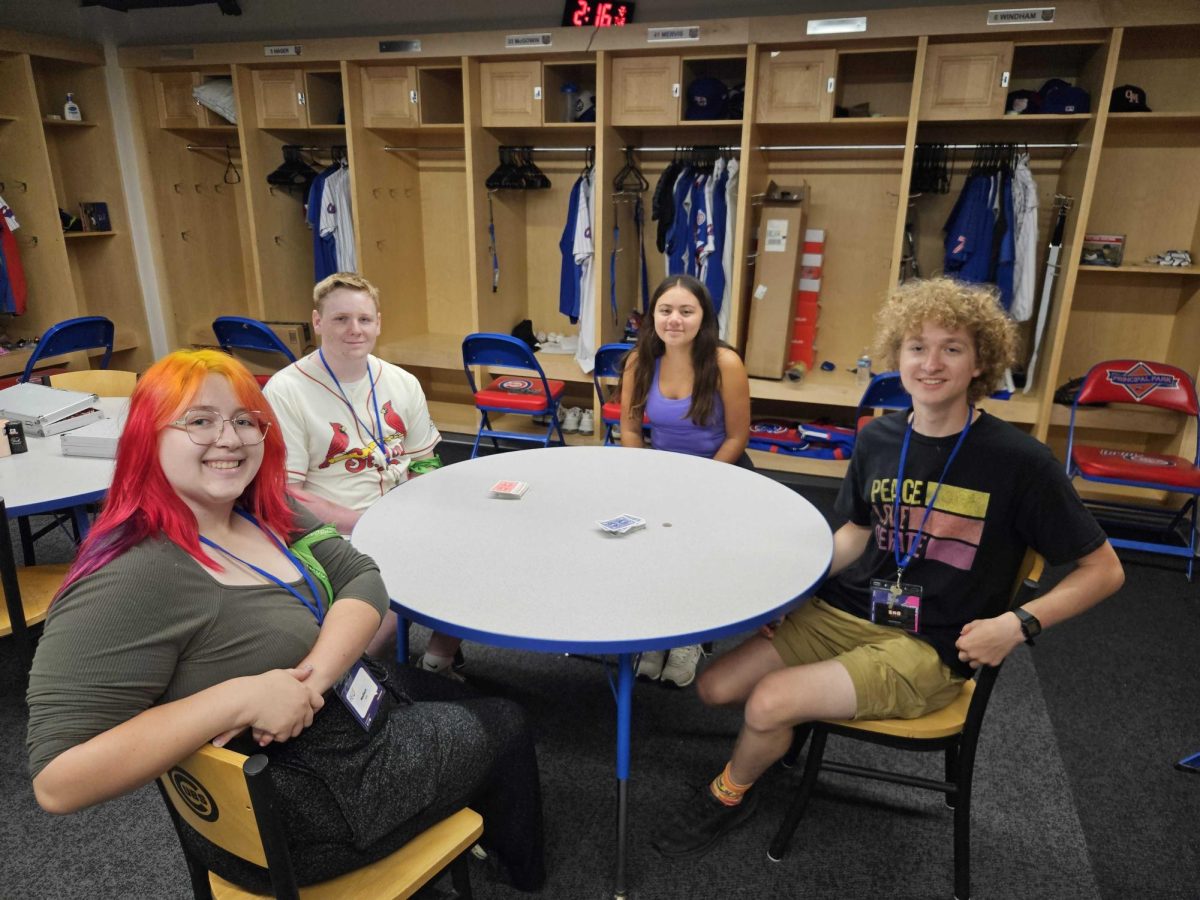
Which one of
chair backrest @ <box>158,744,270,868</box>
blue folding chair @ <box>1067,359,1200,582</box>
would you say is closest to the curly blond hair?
chair backrest @ <box>158,744,270,868</box>

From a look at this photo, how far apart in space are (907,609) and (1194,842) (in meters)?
1.03

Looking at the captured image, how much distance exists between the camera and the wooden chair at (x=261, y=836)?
0.86m

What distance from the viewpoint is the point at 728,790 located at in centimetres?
174

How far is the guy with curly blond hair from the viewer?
1.46 meters

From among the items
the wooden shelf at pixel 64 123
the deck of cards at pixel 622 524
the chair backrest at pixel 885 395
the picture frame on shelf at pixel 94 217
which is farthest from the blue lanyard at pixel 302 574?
the picture frame on shelf at pixel 94 217

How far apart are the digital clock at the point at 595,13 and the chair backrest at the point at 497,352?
1.85m

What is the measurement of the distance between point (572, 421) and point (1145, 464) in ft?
9.85

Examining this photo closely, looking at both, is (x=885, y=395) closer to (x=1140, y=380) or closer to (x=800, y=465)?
(x=800, y=465)

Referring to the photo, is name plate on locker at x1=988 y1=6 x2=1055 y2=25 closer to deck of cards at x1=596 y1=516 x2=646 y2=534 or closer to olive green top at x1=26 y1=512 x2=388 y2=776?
deck of cards at x1=596 y1=516 x2=646 y2=534

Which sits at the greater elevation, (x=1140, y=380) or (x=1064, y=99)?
(x=1064, y=99)

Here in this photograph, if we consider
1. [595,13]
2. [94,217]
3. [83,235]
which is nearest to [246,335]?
[83,235]

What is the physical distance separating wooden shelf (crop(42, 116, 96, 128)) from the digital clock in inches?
125

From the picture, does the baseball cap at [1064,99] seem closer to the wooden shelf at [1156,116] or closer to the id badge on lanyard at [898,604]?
the wooden shelf at [1156,116]

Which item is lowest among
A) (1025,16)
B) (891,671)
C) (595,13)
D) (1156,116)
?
(891,671)
